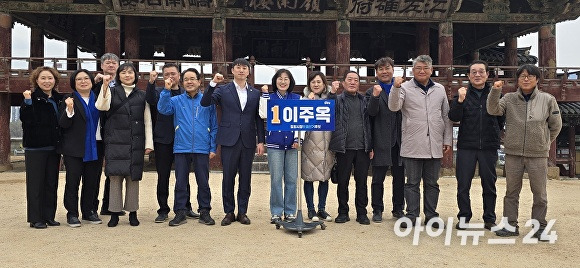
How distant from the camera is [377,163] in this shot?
201 inches

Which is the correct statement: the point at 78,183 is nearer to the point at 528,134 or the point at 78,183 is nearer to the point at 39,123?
the point at 39,123

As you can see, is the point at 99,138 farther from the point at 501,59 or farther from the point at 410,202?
the point at 501,59

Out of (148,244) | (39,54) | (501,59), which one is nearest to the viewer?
(148,244)

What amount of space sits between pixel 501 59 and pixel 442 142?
20013 mm

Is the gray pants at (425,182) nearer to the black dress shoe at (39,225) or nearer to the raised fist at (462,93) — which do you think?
the raised fist at (462,93)

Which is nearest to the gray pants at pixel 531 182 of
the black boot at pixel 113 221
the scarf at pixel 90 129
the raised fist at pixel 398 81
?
the raised fist at pixel 398 81

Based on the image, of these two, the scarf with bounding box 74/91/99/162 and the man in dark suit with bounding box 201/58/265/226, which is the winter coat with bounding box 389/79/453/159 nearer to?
the man in dark suit with bounding box 201/58/265/226

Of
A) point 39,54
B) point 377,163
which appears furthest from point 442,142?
point 39,54

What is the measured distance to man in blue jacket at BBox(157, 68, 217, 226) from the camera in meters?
4.97

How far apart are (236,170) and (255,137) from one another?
468mm

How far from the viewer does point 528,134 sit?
4.44 m

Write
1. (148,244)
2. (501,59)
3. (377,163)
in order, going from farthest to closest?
1. (501,59)
2. (377,163)
3. (148,244)

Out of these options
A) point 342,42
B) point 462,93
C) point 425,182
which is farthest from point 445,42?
point 425,182

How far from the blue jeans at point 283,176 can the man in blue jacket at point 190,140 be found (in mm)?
780
